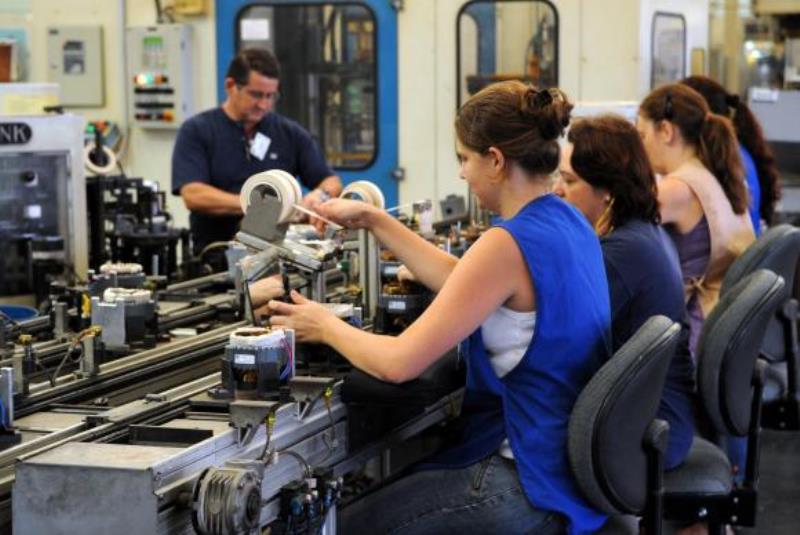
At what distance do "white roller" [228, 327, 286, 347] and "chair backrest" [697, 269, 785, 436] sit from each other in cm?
102

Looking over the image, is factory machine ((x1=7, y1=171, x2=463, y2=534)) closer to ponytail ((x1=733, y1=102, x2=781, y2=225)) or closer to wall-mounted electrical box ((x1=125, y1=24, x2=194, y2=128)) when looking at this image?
ponytail ((x1=733, y1=102, x2=781, y2=225))

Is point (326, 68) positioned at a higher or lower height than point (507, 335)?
higher

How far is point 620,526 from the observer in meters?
2.25

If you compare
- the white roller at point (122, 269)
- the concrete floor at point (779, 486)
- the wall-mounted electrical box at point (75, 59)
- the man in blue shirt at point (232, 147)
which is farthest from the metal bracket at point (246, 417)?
the wall-mounted electrical box at point (75, 59)

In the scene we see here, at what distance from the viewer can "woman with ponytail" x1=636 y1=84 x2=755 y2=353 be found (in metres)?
3.28

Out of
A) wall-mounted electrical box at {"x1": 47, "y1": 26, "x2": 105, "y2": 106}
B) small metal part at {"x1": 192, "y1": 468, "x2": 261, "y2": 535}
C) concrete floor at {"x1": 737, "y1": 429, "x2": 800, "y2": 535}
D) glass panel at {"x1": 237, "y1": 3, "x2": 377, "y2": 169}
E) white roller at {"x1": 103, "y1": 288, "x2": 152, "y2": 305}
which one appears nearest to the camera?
small metal part at {"x1": 192, "y1": 468, "x2": 261, "y2": 535}

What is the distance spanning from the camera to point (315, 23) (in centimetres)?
504

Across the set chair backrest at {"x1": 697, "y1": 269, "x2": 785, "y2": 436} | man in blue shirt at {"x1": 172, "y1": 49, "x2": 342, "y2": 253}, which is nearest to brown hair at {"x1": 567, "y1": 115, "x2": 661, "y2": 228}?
chair backrest at {"x1": 697, "y1": 269, "x2": 785, "y2": 436}

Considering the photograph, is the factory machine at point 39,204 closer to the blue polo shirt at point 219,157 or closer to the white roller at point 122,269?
the blue polo shirt at point 219,157

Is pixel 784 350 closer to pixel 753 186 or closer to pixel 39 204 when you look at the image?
pixel 753 186

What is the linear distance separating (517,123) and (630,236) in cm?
50

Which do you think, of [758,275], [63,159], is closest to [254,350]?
[758,275]

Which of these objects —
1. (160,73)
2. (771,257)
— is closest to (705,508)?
(771,257)

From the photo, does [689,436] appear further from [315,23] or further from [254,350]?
[315,23]
